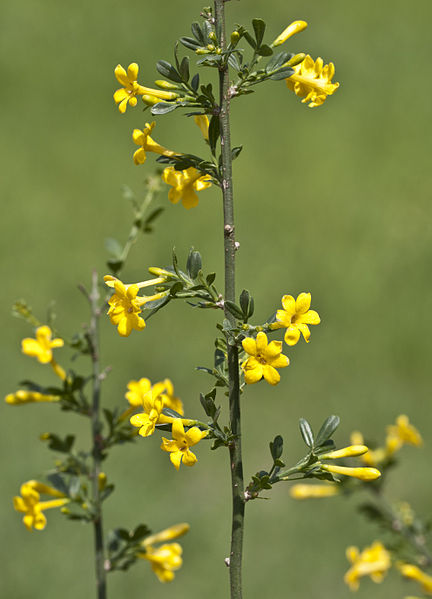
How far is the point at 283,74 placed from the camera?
136cm

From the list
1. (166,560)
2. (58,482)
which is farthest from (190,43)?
(166,560)

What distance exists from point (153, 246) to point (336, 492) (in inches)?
132

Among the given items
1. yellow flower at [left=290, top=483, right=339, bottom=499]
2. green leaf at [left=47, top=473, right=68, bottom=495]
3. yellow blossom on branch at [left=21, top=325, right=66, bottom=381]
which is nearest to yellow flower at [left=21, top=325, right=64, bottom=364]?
yellow blossom on branch at [left=21, top=325, right=66, bottom=381]

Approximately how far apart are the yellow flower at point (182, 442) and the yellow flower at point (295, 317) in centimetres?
20

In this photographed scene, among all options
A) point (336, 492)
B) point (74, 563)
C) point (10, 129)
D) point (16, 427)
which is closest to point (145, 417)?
point (336, 492)

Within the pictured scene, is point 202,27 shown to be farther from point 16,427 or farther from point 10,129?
point 10,129

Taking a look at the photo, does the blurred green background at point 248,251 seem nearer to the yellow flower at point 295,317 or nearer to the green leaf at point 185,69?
the yellow flower at point 295,317

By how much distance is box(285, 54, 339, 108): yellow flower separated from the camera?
145 centimetres

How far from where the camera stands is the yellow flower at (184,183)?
1475mm

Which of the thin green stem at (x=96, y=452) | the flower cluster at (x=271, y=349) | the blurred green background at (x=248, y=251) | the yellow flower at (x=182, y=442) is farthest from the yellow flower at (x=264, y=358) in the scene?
the blurred green background at (x=248, y=251)

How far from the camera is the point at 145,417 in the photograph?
1.36 m

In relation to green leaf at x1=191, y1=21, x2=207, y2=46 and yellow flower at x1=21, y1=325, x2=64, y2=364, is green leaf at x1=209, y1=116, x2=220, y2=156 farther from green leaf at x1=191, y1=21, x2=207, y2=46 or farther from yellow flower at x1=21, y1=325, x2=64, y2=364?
yellow flower at x1=21, y1=325, x2=64, y2=364

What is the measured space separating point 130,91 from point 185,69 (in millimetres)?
128

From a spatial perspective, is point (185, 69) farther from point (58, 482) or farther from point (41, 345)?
point (58, 482)
